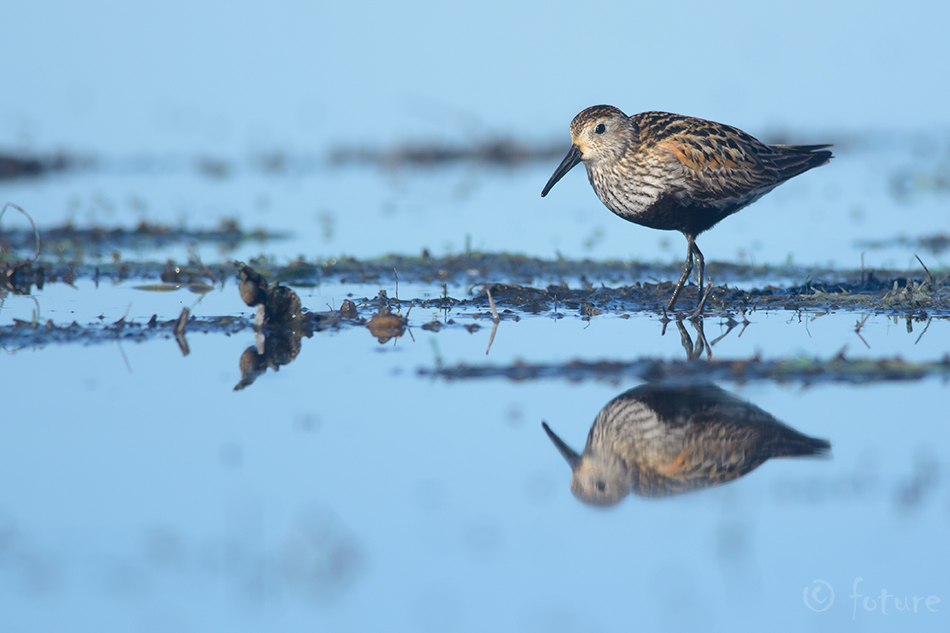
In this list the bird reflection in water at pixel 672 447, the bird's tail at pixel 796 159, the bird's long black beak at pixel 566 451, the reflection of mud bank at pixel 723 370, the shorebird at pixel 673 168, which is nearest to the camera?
the bird reflection in water at pixel 672 447

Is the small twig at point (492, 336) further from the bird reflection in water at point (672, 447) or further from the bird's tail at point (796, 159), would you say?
the bird's tail at point (796, 159)

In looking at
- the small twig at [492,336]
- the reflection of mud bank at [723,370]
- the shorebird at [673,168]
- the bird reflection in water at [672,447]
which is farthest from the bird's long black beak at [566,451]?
the shorebird at [673,168]

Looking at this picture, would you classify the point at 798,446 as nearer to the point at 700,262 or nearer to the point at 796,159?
the point at 700,262

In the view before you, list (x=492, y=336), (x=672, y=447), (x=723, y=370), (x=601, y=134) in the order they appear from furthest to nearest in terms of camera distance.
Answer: (x=601, y=134) < (x=492, y=336) < (x=723, y=370) < (x=672, y=447)

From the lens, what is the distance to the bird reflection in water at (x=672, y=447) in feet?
16.1

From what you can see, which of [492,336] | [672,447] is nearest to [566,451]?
[672,447]

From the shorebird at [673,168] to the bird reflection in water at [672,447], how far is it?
2.98 meters

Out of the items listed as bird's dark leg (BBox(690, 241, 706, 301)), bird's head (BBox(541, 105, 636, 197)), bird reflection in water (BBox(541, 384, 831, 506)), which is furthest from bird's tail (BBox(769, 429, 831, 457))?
bird's head (BBox(541, 105, 636, 197))

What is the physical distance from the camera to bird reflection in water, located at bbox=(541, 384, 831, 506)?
4914mm

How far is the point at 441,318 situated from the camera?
8.54m

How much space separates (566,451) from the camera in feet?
17.2

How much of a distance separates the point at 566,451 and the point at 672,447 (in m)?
0.55

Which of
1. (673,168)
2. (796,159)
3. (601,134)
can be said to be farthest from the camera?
(796,159)

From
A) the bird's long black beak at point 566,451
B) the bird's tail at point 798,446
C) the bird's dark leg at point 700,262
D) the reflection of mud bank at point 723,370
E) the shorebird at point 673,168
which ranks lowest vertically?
the bird's long black beak at point 566,451
